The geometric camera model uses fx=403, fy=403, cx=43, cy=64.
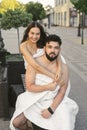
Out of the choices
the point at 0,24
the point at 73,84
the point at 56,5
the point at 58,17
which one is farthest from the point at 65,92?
the point at 56,5

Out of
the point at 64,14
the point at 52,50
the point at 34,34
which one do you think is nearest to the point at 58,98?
the point at 52,50

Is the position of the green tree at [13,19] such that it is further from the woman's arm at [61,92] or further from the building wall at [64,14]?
the building wall at [64,14]

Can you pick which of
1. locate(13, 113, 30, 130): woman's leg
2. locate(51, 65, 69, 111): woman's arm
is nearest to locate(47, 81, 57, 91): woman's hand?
locate(51, 65, 69, 111): woman's arm

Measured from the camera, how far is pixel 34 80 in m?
4.77

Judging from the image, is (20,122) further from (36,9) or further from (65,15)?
(36,9)

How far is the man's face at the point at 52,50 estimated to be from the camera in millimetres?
4703

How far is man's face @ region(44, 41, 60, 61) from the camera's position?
470 cm

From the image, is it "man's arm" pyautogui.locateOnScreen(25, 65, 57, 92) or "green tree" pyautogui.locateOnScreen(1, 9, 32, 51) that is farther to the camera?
"green tree" pyautogui.locateOnScreen(1, 9, 32, 51)

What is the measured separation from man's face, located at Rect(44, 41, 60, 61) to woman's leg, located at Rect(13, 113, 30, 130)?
793 mm

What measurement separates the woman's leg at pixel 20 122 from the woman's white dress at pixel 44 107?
0.09m

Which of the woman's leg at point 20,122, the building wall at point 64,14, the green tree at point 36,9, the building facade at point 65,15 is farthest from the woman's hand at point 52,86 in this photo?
the green tree at point 36,9

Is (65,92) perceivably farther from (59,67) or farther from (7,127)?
(7,127)

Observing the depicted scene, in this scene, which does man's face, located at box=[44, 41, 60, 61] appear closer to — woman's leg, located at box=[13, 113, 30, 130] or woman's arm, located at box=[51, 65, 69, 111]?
woman's arm, located at box=[51, 65, 69, 111]

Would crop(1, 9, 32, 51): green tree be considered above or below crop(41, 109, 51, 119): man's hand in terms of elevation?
below
